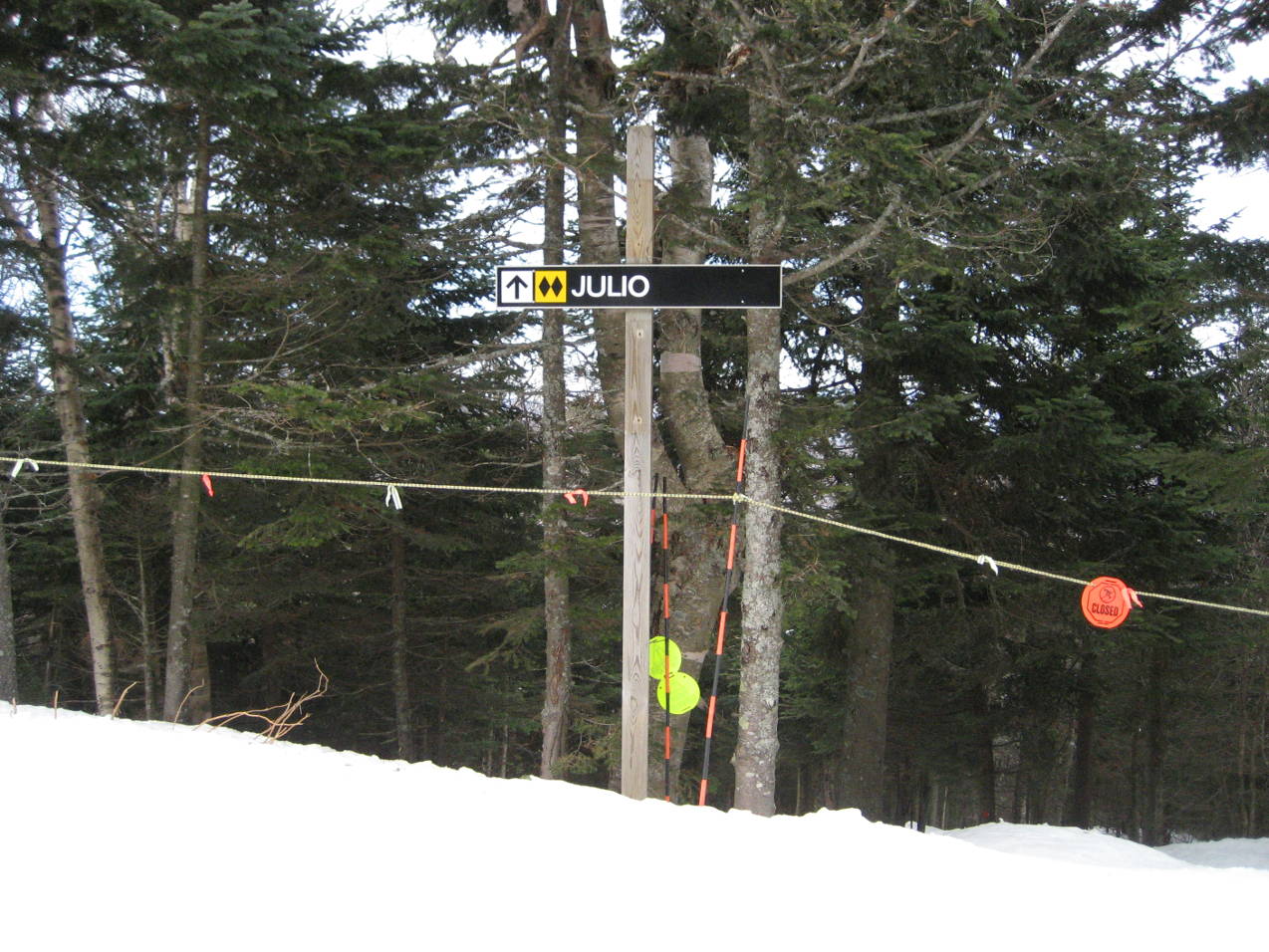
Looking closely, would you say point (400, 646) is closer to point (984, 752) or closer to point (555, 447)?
point (555, 447)

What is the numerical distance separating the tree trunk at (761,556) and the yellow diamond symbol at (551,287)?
102 inches

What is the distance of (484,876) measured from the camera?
12.2 feet

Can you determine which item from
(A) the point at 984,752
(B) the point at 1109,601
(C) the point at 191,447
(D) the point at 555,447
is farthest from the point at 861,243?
(A) the point at 984,752

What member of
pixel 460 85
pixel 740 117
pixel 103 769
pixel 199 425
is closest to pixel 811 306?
pixel 740 117

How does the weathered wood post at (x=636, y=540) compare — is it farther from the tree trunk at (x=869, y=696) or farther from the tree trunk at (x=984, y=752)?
the tree trunk at (x=984, y=752)

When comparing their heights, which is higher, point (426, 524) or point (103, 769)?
point (426, 524)

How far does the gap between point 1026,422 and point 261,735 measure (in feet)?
31.8

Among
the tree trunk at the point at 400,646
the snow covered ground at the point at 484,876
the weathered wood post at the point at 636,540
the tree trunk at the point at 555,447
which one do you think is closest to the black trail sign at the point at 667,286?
the weathered wood post at the point at 636,540

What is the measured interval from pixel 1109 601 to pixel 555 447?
619 centimetres

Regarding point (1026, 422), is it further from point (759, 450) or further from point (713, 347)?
point (759, 450)

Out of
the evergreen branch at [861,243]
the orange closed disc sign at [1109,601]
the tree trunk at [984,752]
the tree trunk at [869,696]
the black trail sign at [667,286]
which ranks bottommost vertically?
the tree trunk at [984,752]

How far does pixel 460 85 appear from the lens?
1097cm

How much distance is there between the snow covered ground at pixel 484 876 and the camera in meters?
3.26

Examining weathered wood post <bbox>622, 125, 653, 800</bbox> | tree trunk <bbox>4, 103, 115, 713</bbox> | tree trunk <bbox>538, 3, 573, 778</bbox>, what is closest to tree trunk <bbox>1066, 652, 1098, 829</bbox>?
tree trunk <bbox>538, 3, 573, 778</bbox>
